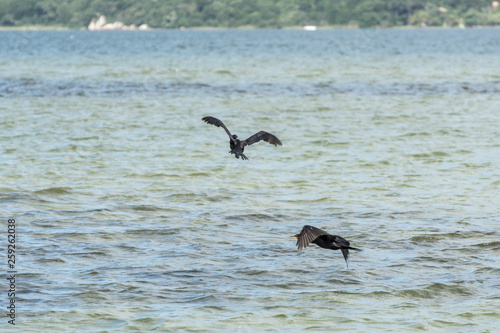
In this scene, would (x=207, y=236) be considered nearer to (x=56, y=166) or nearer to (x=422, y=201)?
(x=422, y=201)

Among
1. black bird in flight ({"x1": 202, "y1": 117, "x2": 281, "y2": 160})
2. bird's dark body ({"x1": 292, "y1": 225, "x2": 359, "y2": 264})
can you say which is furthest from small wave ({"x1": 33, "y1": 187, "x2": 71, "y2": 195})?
bird's dark body ({"x1": 292, "y1": 225, "x2": 359, "y2": 264})

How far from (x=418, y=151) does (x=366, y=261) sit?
44.1ft

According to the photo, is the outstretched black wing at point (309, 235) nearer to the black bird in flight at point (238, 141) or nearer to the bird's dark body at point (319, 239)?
the bird's dark body at point (319, 239)

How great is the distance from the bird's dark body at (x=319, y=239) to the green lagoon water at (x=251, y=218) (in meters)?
0.92

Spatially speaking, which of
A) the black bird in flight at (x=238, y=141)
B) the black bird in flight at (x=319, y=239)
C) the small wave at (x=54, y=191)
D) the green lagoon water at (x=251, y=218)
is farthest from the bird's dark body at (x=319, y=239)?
the small wave at (x=54, y=191)

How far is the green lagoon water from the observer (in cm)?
1138

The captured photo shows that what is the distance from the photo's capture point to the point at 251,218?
16781mm

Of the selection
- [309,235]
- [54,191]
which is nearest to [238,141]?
[309,235]

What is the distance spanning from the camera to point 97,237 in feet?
49.9

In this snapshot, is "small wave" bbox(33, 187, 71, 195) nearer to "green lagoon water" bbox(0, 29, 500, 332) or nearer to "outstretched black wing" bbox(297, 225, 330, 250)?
"green lagoon water" bbox(0, 29, 500, 332)

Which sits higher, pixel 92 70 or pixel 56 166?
pixel 92 70

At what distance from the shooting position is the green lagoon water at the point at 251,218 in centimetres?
1138

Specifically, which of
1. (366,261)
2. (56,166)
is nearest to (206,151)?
(56,166)

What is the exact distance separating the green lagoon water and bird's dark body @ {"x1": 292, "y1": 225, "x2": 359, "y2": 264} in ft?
3.00
